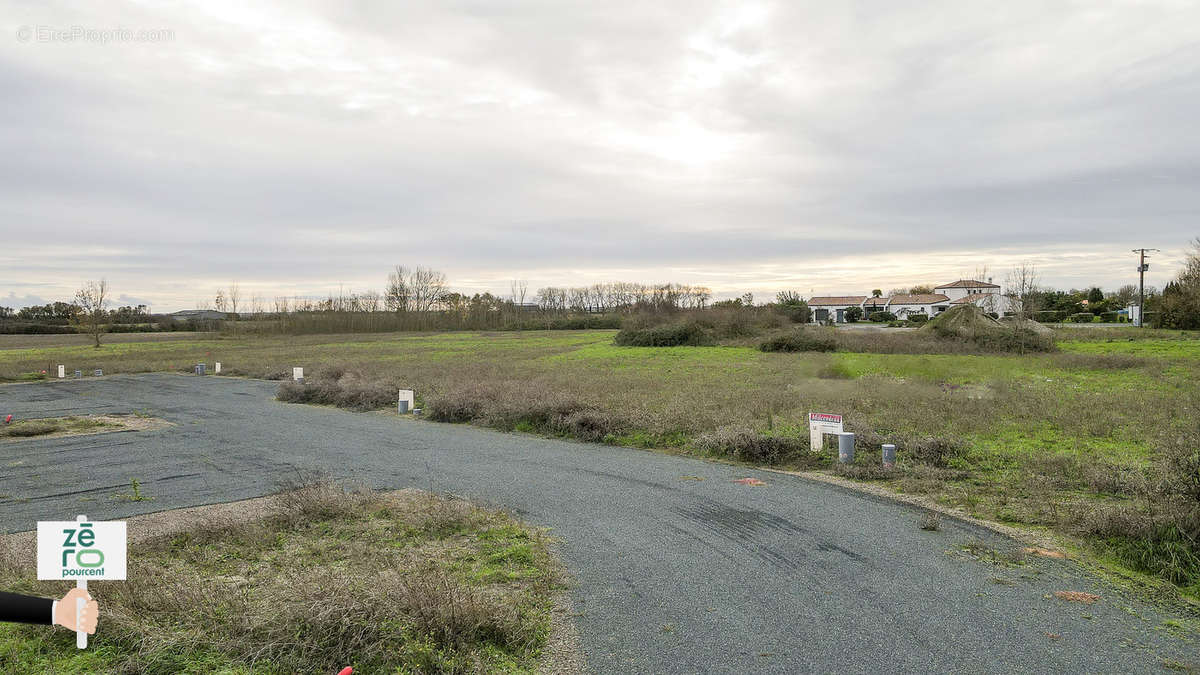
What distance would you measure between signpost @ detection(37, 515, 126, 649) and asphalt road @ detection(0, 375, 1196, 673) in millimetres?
2787

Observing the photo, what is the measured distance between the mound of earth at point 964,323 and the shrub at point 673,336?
12.5 meters

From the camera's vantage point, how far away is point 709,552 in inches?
255

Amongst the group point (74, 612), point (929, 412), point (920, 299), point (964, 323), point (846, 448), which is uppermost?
point (920, 299)

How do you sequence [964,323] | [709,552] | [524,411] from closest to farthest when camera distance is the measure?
[709,552] < [524,411] < [964,323]

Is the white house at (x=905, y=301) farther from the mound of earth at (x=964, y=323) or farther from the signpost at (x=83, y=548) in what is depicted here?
the signpost at (x=83, y=548)

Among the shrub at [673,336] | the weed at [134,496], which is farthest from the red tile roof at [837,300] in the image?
the weed at [134,496]

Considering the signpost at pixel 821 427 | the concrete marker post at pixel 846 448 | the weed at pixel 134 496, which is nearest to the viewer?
the weed at pixel 134 496

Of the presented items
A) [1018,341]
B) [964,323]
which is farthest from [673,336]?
[1018,341]

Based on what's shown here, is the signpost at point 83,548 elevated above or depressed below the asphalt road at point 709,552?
above

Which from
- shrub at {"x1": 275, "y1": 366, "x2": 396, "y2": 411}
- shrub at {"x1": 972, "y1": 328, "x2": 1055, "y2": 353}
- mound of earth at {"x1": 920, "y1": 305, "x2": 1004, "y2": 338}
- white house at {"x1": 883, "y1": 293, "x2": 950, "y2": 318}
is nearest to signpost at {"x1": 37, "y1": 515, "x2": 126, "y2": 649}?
shrub at {"x1": 275, "y1": 366, "x2": 396, "y2": 411}

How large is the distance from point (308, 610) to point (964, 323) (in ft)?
124

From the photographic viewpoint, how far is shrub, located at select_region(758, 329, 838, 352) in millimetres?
34844

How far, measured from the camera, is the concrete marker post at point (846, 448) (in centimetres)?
1012

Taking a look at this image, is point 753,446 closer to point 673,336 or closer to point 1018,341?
point 1018,341
